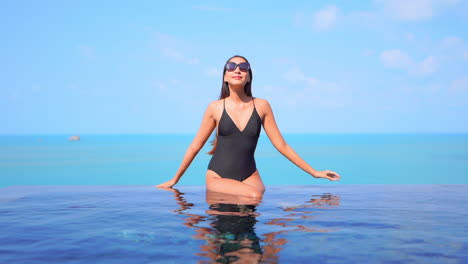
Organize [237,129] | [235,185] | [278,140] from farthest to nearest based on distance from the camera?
[278,140]
[237,129]
[235,185]

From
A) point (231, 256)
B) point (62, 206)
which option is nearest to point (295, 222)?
point (231, 256)

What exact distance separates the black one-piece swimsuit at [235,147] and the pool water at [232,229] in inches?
22.1

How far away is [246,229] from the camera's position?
4.18 m

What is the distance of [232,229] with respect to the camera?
415 centimetres

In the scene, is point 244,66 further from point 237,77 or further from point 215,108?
point 215,108

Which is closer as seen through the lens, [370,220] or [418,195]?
[370,220]

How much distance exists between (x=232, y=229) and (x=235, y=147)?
8.05ft

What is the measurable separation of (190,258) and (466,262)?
217 centimetres

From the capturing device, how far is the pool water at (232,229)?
346 centimetres

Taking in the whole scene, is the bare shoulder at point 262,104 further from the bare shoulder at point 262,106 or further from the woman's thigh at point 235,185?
the woman's thigh at point 235,185

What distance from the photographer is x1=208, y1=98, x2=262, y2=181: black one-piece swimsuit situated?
649 cm

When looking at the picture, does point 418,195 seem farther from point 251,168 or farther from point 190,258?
point 190,258

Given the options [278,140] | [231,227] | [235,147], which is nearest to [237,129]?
[235,147]

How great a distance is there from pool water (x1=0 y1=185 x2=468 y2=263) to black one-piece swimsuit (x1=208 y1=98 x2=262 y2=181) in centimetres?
56
